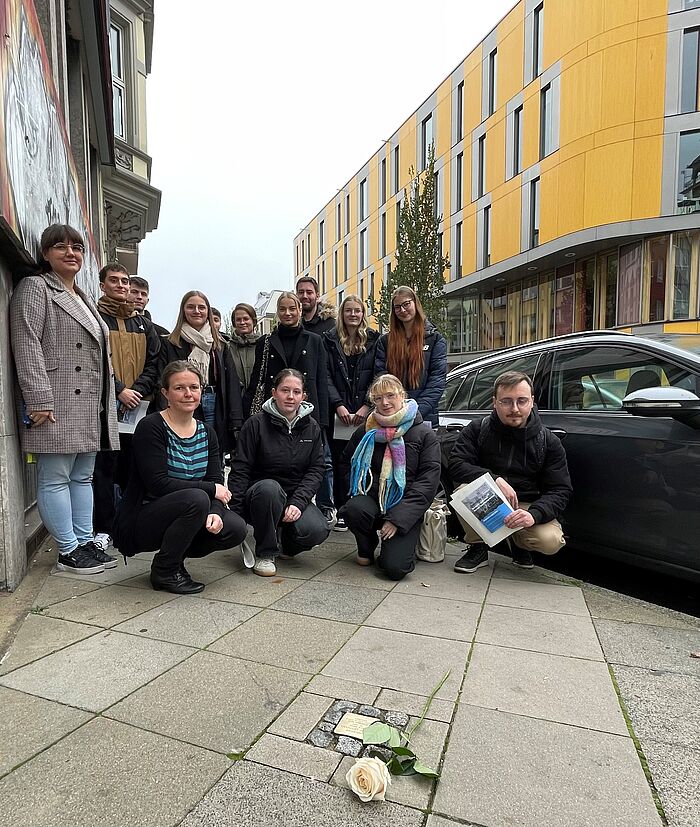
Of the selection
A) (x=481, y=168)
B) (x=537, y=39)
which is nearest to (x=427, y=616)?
(x=537, y=39)

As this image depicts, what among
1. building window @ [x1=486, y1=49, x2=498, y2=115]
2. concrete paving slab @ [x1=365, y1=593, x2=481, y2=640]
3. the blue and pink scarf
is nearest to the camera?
concrete paving slab @ [x1=365, y1=593, x2=481, y2=640]

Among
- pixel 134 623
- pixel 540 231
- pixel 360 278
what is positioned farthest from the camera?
pixel 360 278

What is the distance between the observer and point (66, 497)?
147 inches

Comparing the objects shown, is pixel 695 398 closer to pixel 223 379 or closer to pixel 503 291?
pixel 223 379

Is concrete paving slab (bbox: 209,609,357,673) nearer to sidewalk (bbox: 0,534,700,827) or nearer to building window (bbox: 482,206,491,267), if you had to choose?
sidewalk (bbox: 0,534,700,827)

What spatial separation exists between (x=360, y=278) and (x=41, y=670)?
135 ft

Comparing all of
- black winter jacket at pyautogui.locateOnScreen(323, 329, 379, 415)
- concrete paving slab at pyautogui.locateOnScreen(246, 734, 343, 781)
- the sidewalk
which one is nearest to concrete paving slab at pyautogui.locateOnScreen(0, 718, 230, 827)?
the sidewalk

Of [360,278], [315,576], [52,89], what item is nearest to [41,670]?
[315,576]

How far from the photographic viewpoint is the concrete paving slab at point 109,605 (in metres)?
3.08

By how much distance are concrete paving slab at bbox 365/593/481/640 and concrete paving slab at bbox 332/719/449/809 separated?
897mm

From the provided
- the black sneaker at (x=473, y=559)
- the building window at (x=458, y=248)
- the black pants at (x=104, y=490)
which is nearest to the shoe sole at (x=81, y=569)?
the black pants at (x=104, y=490)

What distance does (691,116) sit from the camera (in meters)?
18.2

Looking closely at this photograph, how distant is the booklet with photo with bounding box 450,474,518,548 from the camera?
395cm

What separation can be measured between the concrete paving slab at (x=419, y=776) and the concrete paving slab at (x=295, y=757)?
4 cm
